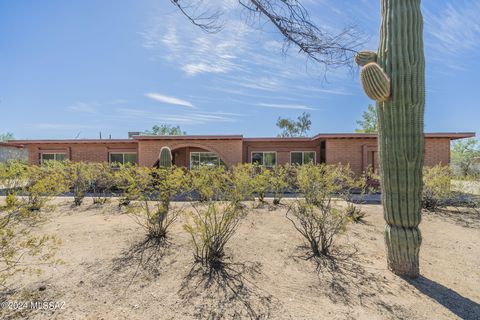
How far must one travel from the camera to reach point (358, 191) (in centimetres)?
1326

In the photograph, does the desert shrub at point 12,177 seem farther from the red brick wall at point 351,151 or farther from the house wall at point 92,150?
the red brick wall at point 351,151

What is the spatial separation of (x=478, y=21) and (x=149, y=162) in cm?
1455

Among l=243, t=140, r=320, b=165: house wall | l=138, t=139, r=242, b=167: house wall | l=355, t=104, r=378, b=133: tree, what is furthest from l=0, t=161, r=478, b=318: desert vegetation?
l=355, t=104, r=378, b=133: tree

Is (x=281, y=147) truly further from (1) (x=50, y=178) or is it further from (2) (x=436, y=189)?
(1) (x=50, y=178)

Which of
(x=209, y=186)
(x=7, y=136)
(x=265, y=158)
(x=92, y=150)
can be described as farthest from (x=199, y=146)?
(x=7, y=136)

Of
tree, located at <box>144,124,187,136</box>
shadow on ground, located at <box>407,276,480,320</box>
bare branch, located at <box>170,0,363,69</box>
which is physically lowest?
shadow on ground, located at <box>407,276,480,320</box>

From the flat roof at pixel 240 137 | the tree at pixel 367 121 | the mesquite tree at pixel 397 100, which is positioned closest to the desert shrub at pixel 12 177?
the mesquite tree at pixel 397 100

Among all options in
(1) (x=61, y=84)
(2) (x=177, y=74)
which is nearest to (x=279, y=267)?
(2) (x=177, y=74)

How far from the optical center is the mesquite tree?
3.47 metres

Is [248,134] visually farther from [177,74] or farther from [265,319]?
[265,319]

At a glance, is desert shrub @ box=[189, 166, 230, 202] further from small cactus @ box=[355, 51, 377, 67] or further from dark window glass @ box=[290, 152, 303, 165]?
dark window glass @ box=[290, 152, 303, 165]

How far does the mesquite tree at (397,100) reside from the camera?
3469 mm

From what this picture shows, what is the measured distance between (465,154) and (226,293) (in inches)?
1279

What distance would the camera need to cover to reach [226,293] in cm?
313
